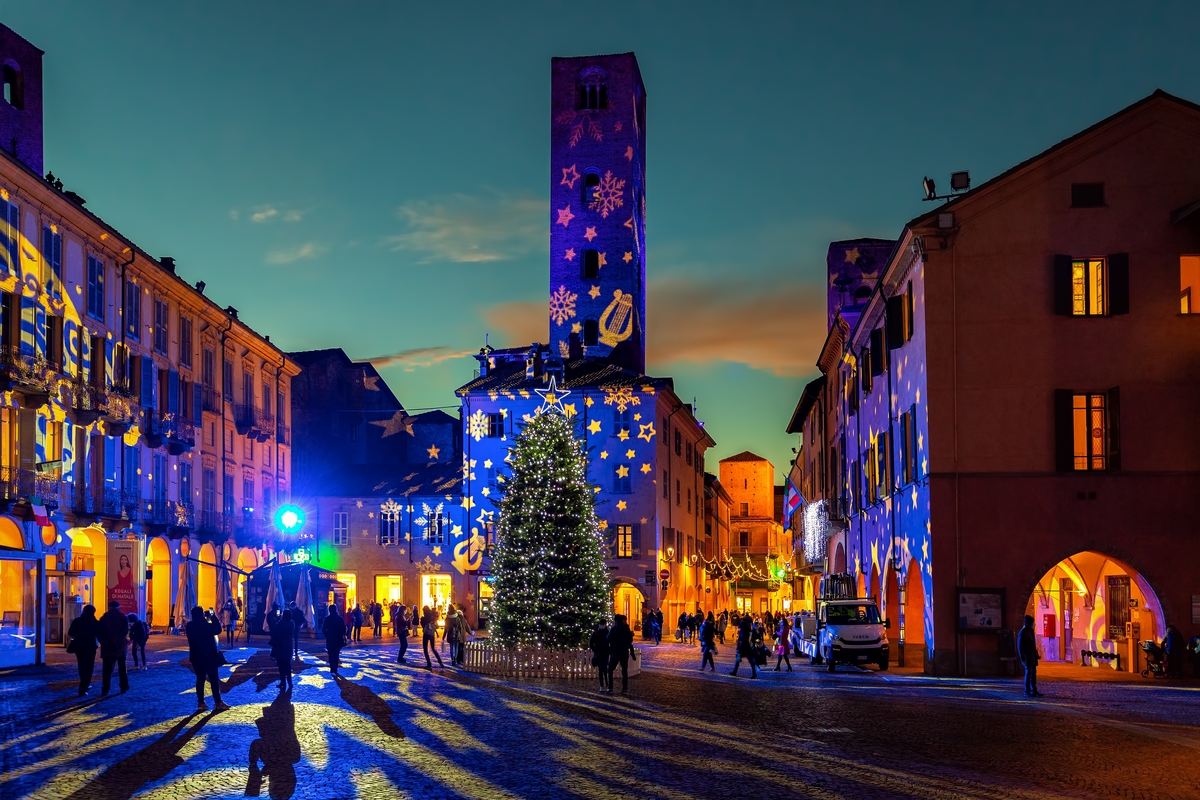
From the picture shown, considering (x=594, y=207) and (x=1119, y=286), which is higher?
(x=594, y=207)

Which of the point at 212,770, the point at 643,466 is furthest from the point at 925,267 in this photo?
the point at 643,466

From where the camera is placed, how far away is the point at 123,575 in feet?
137

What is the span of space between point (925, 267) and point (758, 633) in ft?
33.4

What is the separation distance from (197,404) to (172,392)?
297cm

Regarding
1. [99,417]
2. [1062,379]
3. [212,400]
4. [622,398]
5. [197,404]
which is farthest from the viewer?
[622,398]

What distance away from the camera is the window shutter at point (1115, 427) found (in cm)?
2953

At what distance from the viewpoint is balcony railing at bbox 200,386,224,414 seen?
5128 centimetres

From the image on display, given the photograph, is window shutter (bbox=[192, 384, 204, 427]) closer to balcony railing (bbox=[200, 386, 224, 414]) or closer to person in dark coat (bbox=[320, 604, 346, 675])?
balcony railing (bbox=[200, 386, 224, 414])

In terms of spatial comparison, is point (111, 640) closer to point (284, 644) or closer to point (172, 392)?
point (284, 644)

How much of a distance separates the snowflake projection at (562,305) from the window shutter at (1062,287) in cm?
3887

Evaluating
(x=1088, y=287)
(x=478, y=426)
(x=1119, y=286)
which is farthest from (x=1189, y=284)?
(x=478, y=426)

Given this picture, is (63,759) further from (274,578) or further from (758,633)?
(274,578)

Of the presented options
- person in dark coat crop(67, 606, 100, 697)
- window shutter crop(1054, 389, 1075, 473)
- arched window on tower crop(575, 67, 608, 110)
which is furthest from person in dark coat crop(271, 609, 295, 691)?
arched window on tower crop(575, 67, 608, 110)

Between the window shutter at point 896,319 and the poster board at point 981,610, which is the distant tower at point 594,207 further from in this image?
the poster board at point 981,610
